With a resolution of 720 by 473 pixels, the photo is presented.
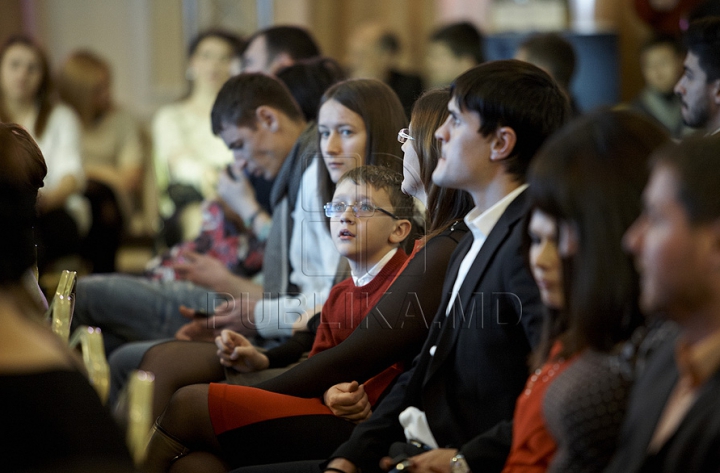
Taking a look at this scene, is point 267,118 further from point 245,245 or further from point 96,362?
point 96,362

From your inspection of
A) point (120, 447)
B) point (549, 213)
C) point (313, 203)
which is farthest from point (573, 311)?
point (313, 203)

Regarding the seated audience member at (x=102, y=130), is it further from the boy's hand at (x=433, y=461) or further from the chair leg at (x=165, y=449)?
the boy's hand at (x=433, y=461)

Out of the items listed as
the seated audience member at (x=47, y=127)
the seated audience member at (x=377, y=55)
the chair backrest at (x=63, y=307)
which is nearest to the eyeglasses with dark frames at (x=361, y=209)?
the chair backrest at (x=63, y=307)

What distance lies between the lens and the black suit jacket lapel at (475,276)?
1.43m

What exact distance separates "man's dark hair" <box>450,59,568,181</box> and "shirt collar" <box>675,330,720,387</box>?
536 mm

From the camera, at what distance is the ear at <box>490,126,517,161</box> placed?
144 cm

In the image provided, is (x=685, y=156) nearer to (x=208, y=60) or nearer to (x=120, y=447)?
(x=120, y=447)

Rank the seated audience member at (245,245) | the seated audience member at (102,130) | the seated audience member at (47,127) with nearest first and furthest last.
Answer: the seated audience member at (245,245)
the seated audience member at (47,127)
the seated audience member at (102,130)

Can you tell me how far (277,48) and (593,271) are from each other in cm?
252

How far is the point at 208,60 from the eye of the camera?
4.37 metres

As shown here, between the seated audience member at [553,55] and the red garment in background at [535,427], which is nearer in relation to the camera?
the red garment in background at [535,427]

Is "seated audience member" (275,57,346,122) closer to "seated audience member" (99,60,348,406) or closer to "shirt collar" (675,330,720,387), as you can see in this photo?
"seated audience member" (99,60,348,406)

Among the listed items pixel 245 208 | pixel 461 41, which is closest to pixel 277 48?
pixel 245 208

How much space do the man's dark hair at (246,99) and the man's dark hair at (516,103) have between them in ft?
3.94
